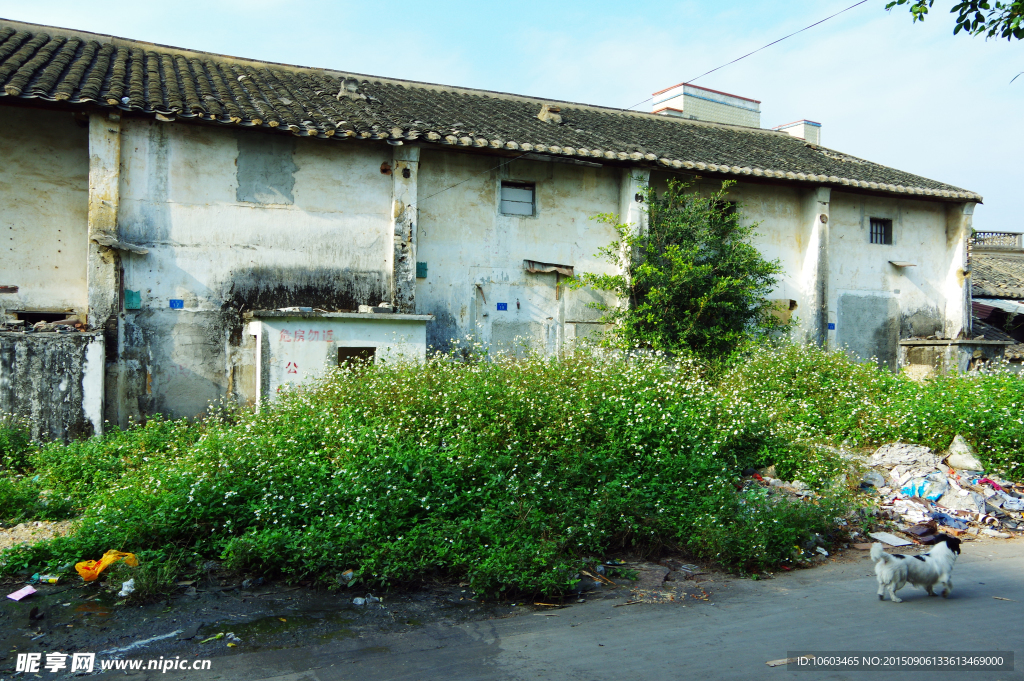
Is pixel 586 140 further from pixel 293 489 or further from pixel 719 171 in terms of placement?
pixel 293 489

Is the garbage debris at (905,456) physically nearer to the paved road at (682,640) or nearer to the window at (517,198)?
the paved road at (682,640)

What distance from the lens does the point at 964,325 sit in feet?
48.2

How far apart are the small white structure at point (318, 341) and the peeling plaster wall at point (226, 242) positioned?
2.39ft

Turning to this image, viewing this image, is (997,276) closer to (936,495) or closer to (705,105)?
(705,105)

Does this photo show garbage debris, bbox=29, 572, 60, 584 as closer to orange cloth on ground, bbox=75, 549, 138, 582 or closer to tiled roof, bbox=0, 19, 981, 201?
orange cloth on ground, bbox=75, 549, 138, 582

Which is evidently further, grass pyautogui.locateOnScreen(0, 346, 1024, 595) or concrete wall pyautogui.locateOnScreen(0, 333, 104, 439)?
concrete wall pyautogui.locateOnScreen(0, 333, 104, 439)

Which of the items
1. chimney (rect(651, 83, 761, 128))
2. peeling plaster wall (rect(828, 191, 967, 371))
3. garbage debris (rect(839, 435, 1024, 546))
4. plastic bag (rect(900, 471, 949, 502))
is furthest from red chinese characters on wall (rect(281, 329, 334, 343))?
chimney (rect(651, 83, 761, 128))

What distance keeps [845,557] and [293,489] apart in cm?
469

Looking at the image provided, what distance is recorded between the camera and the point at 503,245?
1180cm

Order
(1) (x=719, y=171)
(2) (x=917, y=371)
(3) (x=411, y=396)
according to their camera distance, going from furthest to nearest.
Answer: (2) (x=917, y=371), (1) (x=719, y=171), (3) (x=411, y=396)

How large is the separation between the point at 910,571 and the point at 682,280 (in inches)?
293

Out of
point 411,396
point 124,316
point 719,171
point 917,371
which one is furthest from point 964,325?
point 124,316

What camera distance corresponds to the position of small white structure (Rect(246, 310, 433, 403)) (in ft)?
30.0

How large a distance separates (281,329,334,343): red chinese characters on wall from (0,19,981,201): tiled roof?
9.56 ft
